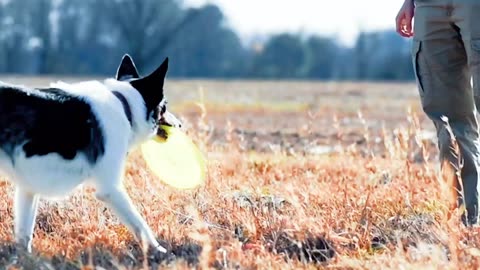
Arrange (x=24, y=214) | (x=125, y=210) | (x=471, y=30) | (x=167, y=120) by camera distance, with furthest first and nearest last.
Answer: (x=167, y=120) < (x=24, y=214) < (x=471, y=30) < (x=125, y=210)

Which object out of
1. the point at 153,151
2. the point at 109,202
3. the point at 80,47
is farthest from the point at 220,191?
the point at 80,47

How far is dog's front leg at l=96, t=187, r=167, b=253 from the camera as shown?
15.0 feet

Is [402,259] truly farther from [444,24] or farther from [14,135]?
[14,135]

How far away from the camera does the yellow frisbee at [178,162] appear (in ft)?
20.9

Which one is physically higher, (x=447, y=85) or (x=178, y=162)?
(x=447, y=85)

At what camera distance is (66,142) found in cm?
450

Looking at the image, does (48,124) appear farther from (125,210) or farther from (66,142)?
(125,210)

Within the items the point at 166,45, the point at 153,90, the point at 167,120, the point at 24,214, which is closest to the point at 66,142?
the point at 24,214

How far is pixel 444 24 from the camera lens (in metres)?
4.99

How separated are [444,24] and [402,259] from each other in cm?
162

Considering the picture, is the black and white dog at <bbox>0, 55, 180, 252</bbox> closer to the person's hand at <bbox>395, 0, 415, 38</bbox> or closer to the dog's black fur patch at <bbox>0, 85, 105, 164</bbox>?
the dog's black fur patch at <bbox>0, 85, 105, 164</bbox>

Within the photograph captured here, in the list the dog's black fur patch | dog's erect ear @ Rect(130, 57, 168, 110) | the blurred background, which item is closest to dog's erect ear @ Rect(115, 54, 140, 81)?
dog's erect ear @ Rect(130, 57, 168, 110)

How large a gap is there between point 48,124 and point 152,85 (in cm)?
86

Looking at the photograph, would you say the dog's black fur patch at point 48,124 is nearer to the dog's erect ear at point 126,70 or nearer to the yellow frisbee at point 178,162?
the dog's erect ear at point 126,70
